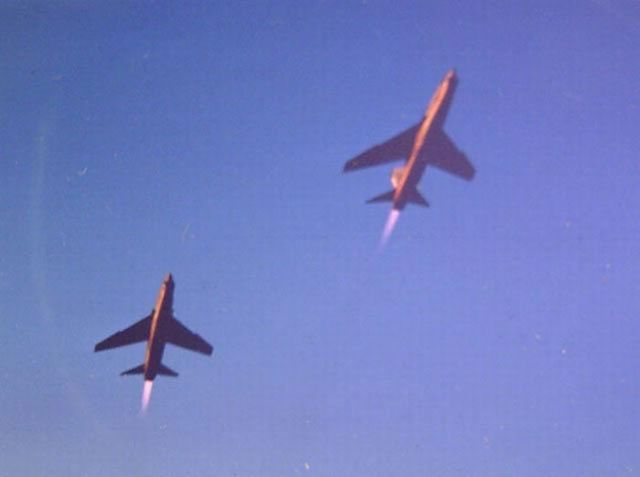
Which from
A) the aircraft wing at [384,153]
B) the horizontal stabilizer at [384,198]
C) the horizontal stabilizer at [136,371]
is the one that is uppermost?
the aircraft wing at [384,153]

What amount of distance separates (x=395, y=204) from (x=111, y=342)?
18777 millimetres

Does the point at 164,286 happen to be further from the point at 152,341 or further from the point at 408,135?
the point at 408,135

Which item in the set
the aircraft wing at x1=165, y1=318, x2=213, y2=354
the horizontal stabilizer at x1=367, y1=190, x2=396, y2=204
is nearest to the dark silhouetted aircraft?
the aircraft wing at x1=165, y1=318, x2=213, y2=354

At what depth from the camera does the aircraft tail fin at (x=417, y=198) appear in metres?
32.7

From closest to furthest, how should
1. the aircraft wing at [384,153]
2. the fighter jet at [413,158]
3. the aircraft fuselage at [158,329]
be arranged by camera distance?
the fighter jet at [413,158]
the aircraft wing at [384,153]
the aircraft fuselage at [158,329]

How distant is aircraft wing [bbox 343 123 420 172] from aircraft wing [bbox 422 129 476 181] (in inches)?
54.4

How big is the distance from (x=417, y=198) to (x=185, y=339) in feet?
52.4

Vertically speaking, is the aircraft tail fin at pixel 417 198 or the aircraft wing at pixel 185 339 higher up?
the aircraft tail fin at pixel 417 198

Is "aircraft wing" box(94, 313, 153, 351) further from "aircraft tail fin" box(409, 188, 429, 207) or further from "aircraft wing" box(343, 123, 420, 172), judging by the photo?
"aircraft tail fin" box(409, 188, 429, 207)

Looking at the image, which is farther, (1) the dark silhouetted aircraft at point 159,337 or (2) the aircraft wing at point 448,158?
(1) the dark silhouetted aircraft at point 159,337

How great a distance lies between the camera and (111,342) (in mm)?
36500

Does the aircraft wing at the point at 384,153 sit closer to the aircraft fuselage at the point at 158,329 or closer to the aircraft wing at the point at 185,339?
the aircraft fuselage at the point at 158,329

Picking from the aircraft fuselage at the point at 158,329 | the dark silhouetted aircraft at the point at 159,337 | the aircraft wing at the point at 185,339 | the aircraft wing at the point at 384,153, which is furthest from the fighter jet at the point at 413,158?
the aircraft wing at the point at 185,339

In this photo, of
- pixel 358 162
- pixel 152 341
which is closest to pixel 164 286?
pixel 152 341
